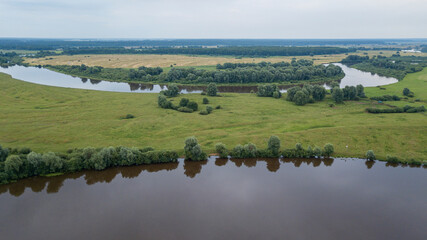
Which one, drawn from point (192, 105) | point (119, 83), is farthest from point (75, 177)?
point (119, 83)

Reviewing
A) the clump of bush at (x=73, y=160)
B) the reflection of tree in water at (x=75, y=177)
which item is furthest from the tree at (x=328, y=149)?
the reflection of tree in water at (x=75, y=177)

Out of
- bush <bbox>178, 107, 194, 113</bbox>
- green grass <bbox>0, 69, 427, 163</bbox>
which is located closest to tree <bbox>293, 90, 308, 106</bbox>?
green grass <bbox>0, 69, 427, 163</bbox>

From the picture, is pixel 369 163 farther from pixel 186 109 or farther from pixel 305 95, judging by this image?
pixel 186 109

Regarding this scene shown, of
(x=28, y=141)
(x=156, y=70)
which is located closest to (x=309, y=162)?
(x=28, y=141)

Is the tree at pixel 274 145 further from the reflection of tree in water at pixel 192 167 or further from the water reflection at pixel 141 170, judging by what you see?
the reflection of tree in water at pixel 192 167

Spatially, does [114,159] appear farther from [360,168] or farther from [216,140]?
[360,168]

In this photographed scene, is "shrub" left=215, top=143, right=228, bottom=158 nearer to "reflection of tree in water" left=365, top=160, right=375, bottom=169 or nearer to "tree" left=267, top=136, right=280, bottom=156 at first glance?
"tree" left=267, top=136, right=280, bottom=156

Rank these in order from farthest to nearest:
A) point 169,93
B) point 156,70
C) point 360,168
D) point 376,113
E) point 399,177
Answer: point 156,70
point 169,93
point 376,113
point 360,168
point 399,177
